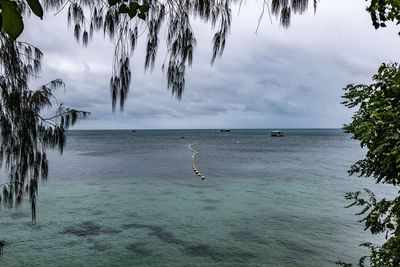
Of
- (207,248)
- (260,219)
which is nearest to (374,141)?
(207,248)

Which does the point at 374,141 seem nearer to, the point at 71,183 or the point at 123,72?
the point at 123,72

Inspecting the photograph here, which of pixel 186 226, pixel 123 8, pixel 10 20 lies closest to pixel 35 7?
pixel 10 20

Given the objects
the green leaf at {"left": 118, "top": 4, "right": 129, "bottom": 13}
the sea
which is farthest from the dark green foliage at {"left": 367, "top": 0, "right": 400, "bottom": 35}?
the sea

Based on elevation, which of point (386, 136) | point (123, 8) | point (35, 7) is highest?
point (123, 8)

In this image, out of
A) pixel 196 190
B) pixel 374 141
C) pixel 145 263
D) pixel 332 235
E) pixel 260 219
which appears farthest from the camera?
pixel 196 190

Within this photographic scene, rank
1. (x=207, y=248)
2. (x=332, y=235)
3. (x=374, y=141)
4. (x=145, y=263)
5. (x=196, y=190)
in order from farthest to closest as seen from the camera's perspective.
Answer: (x=196, y=190) → (x=332, y=235) → (x=207, y=248) → (x=145, y=263) → (x=374, y=141)

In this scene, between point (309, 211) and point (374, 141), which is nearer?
point (374, 141)

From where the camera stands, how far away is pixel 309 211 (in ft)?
45.7

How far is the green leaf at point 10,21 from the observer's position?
89 cm

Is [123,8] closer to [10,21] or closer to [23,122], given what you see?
[10,21]

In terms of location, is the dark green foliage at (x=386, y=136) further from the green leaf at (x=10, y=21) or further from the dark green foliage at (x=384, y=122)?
the green leaf at (x=10, y=21)

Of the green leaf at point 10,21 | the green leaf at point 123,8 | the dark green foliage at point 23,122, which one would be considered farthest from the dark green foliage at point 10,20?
the dark green foliage at point 23,122

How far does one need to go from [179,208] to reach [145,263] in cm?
602

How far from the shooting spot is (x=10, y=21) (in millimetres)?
902
